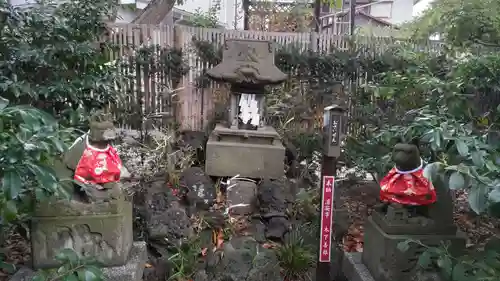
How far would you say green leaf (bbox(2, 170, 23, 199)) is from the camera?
4.72ft

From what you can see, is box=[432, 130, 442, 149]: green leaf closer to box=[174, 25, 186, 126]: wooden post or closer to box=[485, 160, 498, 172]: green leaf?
box=[485, 160, 498, 172]: green leaf

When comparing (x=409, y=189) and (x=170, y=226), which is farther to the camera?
(x=170, y=226)

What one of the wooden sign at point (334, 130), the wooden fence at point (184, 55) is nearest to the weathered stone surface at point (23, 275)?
the wooden sign at point (334, 130)

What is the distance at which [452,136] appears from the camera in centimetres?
177

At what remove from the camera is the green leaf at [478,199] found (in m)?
1.45

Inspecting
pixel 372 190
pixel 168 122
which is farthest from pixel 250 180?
pixel 168 122

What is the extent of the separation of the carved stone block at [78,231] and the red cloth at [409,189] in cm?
177

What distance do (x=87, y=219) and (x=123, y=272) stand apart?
423 mm

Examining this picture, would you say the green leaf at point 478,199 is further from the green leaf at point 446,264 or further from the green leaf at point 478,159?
the green leaf at point 446,264

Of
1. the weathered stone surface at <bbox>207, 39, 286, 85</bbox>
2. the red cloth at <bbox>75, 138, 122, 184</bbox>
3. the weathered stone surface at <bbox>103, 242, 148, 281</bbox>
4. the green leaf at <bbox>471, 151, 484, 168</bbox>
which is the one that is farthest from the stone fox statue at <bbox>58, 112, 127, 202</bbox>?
the weathered stone surface at <bbox>207, 39, 286, 85</bbox>

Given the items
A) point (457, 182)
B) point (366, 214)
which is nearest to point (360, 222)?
point (366, 214)

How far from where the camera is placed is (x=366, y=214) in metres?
4.98

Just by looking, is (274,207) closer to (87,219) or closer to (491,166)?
(87,219)

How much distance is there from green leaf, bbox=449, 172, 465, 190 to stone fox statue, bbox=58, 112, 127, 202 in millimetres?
2051
